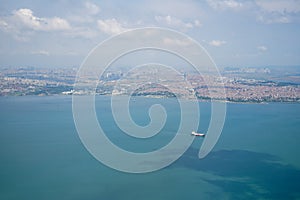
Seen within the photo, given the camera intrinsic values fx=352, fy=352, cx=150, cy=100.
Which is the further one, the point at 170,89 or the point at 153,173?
the point at 170,89

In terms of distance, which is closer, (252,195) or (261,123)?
(252,195)

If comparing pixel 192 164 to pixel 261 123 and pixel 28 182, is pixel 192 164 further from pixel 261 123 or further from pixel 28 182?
pixel 261 123

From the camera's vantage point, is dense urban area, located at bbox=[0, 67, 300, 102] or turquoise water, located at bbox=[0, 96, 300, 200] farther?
dense urban area, located at bbox=[0, 67, 300, 102]

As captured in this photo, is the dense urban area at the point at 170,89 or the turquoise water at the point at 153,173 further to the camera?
the dense urban area at the point at 170,89

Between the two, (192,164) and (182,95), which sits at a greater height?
(182,95)

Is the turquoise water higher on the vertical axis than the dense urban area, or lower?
lower

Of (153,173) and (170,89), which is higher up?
(170,89)

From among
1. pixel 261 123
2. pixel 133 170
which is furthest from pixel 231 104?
pixel 133 170

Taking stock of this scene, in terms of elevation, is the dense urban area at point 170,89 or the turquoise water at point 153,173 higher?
the dense urban area at point 170,89
